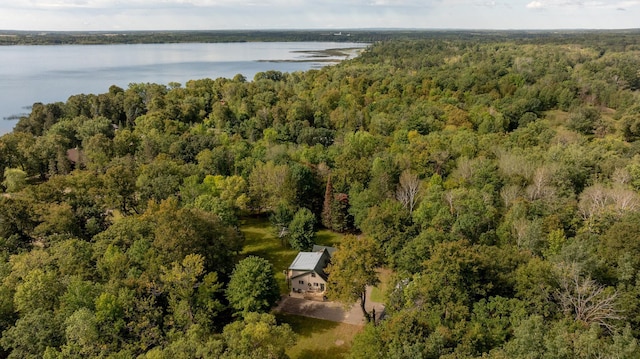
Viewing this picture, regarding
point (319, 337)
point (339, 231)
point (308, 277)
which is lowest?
point (319, 337)

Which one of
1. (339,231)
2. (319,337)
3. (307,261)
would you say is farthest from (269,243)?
(319,337)

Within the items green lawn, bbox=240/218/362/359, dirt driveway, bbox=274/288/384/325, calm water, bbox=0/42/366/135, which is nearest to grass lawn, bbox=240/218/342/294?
green lawn, bbox=240/218/362/359

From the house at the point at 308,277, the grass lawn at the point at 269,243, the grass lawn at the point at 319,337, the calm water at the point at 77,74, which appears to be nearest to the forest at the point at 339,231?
the grass lawn at the point at 269,243

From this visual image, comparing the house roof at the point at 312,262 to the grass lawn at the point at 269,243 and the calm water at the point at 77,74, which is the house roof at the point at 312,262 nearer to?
the grass lawn at the point at 269,243

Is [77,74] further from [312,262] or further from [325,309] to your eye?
[325,309]

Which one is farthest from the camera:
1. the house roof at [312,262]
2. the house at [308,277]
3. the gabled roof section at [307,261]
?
the gabled roof section at [307,261]

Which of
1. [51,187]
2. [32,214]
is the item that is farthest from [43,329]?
[51,187]

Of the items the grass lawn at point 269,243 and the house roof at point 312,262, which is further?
the grass lawn at point 269,243
